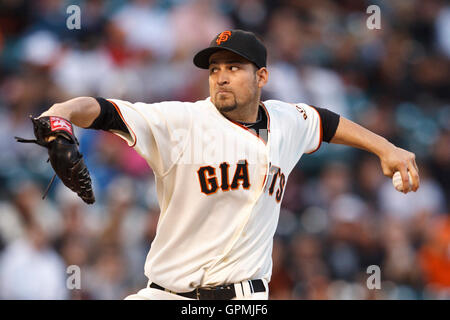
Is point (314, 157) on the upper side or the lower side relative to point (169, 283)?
upper

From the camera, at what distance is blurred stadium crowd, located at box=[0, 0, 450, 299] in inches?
242

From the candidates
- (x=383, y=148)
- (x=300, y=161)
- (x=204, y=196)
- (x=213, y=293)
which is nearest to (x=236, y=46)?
(x=204, y=196)

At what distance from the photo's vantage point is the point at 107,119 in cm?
300

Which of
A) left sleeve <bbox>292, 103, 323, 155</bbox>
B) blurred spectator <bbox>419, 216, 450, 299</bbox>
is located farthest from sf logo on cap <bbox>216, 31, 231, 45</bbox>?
blurred spectator <bbox>419, 216, 450, 299</bbox>

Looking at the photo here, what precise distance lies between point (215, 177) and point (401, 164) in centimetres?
101

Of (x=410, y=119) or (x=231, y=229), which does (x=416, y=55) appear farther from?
(x=231, y=229)

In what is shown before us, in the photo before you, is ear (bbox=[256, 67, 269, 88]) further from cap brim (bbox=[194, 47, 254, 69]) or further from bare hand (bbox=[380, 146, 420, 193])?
bare hand (bbox=[380, 146, 420, 193])

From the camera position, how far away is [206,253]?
3.27m

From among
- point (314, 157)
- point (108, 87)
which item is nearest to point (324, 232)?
point (314, 157)

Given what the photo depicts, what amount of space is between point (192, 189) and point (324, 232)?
368 cm

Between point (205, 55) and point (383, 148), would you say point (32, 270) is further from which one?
point (383, 148)

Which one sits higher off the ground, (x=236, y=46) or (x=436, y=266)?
(x=236, y=46)

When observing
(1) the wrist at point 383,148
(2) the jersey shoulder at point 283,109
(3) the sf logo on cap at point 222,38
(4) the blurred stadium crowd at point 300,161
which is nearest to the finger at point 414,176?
(1) the wrist at point 383,148

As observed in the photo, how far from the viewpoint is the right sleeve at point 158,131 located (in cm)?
311
